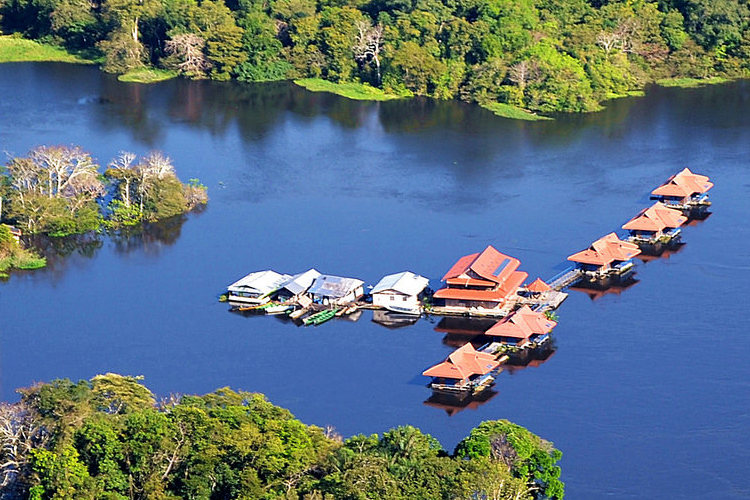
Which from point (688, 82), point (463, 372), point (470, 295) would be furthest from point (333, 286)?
point (688, 82)

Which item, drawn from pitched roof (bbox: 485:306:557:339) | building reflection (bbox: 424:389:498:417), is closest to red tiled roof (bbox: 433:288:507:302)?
pitched roof (bbox: 485:306:557:339)

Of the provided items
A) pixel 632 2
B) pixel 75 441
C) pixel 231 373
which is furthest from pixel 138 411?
pixel 632 2

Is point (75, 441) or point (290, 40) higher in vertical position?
point (290, 40)

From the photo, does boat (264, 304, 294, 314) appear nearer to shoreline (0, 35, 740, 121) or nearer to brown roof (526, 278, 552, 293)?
brown roof (526, 278, 552, 293)

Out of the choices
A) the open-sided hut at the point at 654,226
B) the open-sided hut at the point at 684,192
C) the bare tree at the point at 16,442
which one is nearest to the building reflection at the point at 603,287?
the open-sided hut at the point at 654,226

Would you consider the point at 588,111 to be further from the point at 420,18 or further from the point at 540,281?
the point at 540,281

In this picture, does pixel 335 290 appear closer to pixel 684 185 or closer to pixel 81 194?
pixel 81 194

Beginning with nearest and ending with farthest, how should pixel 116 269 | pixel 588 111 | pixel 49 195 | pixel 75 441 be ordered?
pixel 75 441 < pixel 116 269 < pixel 49 195 < pixel 588 111
